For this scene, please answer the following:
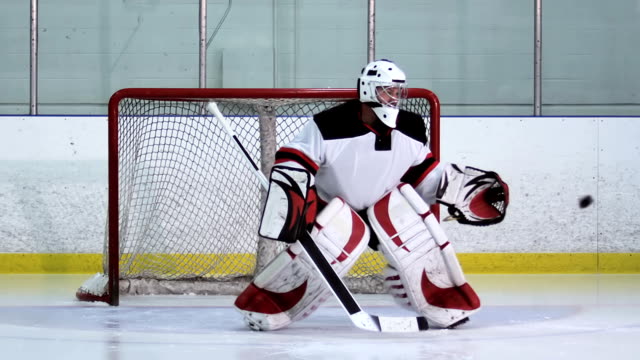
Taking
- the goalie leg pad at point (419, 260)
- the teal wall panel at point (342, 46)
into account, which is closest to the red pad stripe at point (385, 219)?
the goalie leg pad at point (419, 260)

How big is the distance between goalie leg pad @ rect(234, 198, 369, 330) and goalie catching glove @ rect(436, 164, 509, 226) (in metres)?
0.35

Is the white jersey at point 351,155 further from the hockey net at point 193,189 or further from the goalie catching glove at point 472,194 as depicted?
the hockey net at point 193,189

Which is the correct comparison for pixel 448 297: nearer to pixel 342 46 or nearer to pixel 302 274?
pixel 302 274

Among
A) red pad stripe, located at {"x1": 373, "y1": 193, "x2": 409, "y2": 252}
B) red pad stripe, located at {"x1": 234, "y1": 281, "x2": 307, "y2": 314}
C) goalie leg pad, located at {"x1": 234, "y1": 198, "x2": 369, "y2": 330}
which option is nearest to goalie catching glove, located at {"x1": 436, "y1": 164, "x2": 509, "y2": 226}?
red pad stripe, located at {"x1": 373, "y1": 193, "x2": 409, "y2": 252}

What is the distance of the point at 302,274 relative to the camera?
11.9 ft

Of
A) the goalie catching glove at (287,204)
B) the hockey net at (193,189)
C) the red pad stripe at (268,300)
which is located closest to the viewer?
the goalie catching glove at (287,204)

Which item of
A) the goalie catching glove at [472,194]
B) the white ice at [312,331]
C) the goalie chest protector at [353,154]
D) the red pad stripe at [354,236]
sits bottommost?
the white ice at [312,331]

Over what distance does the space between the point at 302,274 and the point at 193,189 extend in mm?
2160

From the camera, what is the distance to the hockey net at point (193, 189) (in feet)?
15.5

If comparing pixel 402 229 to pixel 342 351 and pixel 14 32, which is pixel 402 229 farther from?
pixel 14 32

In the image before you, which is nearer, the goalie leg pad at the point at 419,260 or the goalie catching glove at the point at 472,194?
the goalie leg pad at the point at 419,260

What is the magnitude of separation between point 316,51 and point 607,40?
1.84m

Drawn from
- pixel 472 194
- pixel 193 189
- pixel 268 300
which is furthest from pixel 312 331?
pixel 193 189

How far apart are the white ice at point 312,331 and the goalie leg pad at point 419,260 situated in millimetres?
99
